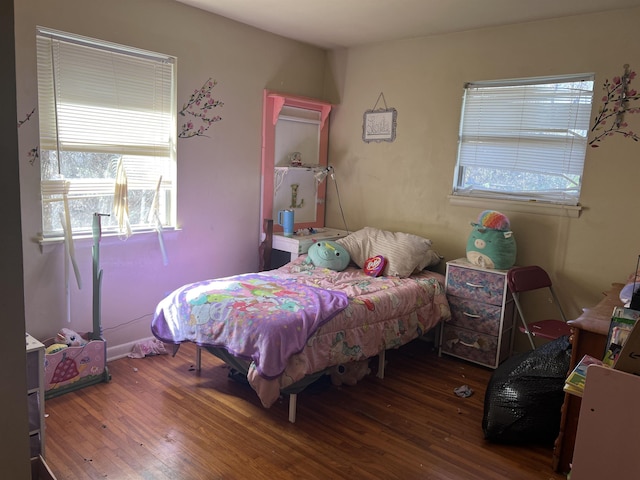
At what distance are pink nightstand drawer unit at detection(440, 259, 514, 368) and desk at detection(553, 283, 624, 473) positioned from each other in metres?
1.04

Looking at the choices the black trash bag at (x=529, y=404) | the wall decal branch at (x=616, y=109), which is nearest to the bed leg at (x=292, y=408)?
the black trash bag at (x=529, y=404)

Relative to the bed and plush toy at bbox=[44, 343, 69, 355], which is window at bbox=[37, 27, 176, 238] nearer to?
plush toy at bbox=[44, 343, 69, 355]

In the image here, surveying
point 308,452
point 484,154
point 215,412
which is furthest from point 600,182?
point 215,412

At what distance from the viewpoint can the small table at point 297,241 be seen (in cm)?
409

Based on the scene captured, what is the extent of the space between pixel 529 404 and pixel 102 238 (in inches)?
110

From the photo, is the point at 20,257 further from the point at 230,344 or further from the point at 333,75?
the point at 333,75

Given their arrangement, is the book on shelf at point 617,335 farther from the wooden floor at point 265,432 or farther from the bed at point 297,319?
the bed at point 297,319

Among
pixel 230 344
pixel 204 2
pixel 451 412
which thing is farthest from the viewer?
pixel 204 2

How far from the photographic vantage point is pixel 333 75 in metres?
4.66

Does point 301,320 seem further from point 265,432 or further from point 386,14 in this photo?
point 386,14

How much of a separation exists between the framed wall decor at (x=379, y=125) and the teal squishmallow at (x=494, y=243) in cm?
120

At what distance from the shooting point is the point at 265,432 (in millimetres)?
2637

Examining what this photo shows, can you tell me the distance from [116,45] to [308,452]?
275 centimetres

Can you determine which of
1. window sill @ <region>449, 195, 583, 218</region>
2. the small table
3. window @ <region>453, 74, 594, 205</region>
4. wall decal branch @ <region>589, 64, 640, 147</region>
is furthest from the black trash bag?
the small table
